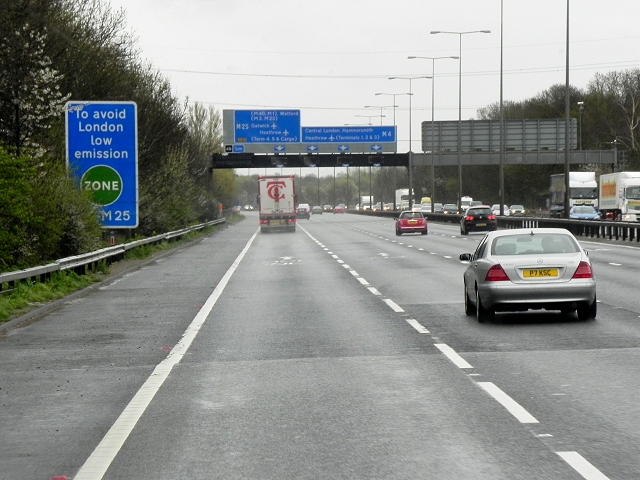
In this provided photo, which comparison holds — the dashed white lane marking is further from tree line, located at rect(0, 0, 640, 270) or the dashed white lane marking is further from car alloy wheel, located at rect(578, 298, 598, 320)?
tree line, located at rect(0, 0, 640, 270)

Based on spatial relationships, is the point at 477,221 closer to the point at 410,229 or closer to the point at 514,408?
the point at 410,229

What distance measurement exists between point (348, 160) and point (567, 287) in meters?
70.9

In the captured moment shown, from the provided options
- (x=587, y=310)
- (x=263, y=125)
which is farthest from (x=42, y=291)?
(x=263, y=125)

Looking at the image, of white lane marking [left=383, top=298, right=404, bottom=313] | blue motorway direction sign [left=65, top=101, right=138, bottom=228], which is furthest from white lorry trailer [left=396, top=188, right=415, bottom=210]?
white lane marking [left=383, top=298, right=404, bottom=313]

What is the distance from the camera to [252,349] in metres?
13.1

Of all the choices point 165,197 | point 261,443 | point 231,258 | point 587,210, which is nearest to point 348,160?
point 587,210

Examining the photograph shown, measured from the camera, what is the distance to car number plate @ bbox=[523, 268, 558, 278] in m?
15.3

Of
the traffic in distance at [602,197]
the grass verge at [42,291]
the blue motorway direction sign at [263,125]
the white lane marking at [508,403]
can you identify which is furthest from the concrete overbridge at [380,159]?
the white lane marking at [508,403]

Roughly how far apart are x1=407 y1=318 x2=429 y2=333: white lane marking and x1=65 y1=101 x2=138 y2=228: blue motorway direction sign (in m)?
16.0

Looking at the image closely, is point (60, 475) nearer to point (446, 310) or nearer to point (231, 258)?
point (446, 310)

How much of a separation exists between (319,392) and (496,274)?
6147 millimetres

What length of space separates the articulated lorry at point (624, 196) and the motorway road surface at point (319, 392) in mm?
51486

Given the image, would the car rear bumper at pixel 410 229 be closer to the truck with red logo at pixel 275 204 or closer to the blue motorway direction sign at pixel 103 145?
the truck with red logo at pixel 275 204

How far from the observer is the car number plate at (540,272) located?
1532 centimetres
